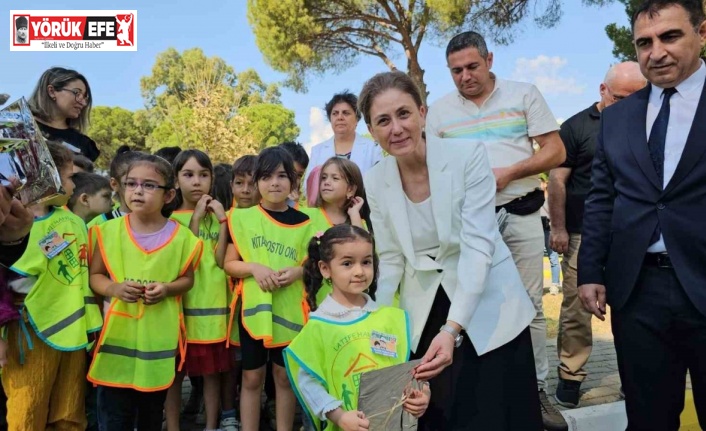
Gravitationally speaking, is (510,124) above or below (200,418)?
above

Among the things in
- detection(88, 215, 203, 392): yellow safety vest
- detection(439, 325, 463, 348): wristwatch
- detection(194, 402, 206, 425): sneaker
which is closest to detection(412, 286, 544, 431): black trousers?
detection(439, 325, 463, 348): wristwatch

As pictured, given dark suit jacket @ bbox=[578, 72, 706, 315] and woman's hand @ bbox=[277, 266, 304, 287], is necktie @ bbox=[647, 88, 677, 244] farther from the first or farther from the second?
woman's hand @ bbox=[277, 266, 304, 287]

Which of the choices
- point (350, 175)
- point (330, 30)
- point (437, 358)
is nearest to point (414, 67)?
point (330, 30)

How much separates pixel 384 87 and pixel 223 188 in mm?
2509

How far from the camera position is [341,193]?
390 cm

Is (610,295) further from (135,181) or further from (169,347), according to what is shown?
(135,181)

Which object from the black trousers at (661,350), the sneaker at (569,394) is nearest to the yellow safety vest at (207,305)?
the black trousers at (661,350)

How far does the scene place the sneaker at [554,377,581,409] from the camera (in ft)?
13.2

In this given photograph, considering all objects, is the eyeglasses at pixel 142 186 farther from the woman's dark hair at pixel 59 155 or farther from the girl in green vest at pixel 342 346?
the girl in green vest at pixel 342 346

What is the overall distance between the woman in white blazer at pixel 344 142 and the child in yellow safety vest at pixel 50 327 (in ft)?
6.82

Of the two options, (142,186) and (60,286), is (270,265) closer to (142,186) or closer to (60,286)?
(142,186)

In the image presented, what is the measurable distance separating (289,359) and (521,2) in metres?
16.0

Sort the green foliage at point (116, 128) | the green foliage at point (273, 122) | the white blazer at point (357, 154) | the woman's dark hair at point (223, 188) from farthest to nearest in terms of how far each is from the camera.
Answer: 1. the green foliage at point (273, 122)
2. the green foliage at point (116, 128)
3. the white blazer at point (357, 154)
4. the woman's dark hair at point (223, 188)

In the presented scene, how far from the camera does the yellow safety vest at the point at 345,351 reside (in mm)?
2307
